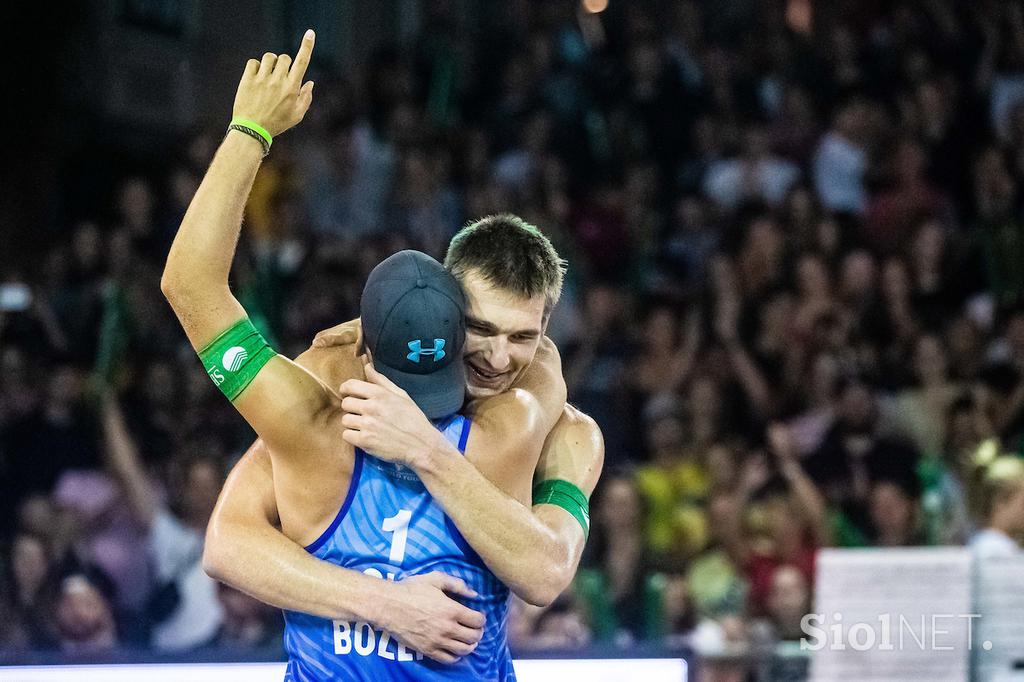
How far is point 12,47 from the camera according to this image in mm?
8320

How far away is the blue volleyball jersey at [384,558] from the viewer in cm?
248

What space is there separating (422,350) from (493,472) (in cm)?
29

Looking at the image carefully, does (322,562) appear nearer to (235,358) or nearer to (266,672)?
(235,358)

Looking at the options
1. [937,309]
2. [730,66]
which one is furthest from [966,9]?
[937,309]

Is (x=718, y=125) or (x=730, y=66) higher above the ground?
(x=730, y=66)

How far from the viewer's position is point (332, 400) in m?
2.50

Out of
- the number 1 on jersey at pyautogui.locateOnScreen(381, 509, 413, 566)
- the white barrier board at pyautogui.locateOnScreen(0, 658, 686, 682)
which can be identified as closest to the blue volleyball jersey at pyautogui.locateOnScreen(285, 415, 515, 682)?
the number 1 on jersey at pyautogui.locateOnScreen(381, 509, 413, 566)

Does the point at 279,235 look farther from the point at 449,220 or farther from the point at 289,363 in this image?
the point at 289,363

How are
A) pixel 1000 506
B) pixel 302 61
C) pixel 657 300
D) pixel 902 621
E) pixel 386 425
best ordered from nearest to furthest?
pixel 386 425, pixel 302 61, pixel 902 621, pixel 1000 506, pixel 657 300

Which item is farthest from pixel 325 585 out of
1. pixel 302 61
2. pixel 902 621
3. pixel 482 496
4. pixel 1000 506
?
pixel 1000 506

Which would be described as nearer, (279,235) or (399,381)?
(399,381)

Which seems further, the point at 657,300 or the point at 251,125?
the point at 657,300

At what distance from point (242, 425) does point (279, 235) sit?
1300 millimetres

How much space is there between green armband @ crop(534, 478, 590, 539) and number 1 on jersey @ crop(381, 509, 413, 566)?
36 cm
